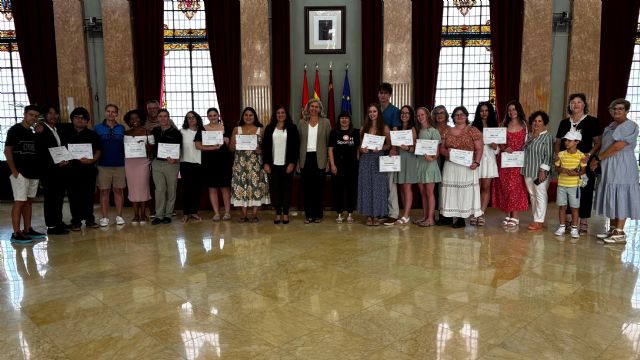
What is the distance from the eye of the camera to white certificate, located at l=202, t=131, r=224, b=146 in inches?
253

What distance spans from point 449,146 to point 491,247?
146 cm

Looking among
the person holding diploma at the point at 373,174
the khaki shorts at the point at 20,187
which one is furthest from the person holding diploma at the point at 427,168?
the khaki shorts at the point at 20,187

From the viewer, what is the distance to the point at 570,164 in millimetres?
5586

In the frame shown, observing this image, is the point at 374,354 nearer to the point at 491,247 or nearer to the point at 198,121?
the point at 491,247

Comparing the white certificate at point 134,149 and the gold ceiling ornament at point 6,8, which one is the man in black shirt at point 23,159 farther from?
the gold ceiling ornament at point 6,8

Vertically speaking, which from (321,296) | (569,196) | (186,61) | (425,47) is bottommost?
(321,296)

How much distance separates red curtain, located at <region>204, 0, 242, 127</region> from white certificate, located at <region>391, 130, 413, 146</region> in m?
3.97

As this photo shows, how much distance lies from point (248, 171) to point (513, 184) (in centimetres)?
355

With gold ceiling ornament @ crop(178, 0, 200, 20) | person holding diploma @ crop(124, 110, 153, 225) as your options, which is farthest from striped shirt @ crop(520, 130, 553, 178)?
gold ceiling ornament @ crop(178, 0, 200, 20)

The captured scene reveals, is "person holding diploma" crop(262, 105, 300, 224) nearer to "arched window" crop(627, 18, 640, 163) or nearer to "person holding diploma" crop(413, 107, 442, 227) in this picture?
"person holding diploma" crop(413, 107, 442, 227)

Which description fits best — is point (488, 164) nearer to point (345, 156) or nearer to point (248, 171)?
point (345, 156)

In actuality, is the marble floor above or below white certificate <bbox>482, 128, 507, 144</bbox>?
below

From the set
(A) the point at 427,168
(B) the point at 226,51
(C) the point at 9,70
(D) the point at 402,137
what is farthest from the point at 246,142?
(C) the point at 9,70

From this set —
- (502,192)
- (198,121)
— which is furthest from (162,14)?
(502,192)
